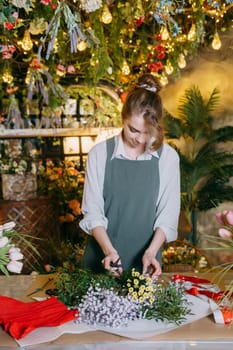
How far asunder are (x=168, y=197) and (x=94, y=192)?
0.37 m

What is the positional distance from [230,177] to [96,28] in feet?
9.20

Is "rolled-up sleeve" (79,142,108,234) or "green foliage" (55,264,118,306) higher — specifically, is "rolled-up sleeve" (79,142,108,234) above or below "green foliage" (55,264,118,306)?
above

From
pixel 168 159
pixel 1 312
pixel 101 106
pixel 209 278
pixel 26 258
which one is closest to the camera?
pixel 1 312

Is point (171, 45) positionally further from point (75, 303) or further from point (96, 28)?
point (75, 303)

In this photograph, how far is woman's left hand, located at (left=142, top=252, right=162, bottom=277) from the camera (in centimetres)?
211

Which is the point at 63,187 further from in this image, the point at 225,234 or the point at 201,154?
the point at 225,234

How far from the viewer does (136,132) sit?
2400 millimetres

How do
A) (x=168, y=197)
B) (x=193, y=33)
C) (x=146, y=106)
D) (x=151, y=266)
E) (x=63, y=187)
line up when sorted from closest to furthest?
(x=151, y=266)
(x=146, y=106)
(x=168, y=197)
(x=193, y=33)
(x=63, y=187)

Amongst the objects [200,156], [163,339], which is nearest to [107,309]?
[163,339]

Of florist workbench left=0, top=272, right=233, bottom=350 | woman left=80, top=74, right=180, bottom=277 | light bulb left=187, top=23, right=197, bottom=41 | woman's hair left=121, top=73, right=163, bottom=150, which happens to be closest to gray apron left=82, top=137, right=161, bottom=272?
woman left=80, top=74, right=180, bottom=277

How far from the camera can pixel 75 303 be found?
182cm

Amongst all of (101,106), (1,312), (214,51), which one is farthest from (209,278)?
(214,51)

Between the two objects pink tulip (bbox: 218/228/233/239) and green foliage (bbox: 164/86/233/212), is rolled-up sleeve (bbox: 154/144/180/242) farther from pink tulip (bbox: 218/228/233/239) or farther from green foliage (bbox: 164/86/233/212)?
green foliage (bbox: 164/86/233/212)

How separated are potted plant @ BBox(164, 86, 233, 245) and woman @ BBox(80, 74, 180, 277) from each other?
11.2 feet
